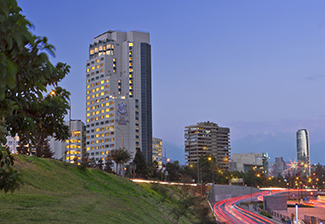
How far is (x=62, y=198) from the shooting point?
28453mm

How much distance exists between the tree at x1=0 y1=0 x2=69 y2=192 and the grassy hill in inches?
291

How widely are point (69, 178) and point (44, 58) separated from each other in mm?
36835

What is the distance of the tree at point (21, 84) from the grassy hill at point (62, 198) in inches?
291

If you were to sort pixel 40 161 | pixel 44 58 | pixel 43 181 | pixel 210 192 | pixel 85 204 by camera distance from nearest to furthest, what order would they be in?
pixel 44 58
pixel 85 204
pixel 43 181
pixel 40 161
pixel 210 192

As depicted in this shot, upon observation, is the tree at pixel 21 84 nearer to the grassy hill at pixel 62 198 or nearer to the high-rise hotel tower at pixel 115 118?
the grassy hill at pixel 62 198

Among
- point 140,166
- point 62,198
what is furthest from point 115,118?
point 62,198

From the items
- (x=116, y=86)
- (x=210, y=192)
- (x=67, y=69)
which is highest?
(x=116, y=86)

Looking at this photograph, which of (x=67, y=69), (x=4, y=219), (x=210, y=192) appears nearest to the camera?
(x=67, y=69)

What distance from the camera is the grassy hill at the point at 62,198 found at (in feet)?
66.9

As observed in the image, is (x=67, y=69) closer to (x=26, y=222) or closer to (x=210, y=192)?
(x=26, y=222)

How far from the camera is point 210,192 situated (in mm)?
121938

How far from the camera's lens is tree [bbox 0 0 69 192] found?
273 inches

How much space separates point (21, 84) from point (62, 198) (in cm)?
1991

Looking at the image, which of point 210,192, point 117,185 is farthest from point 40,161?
point 210,192
